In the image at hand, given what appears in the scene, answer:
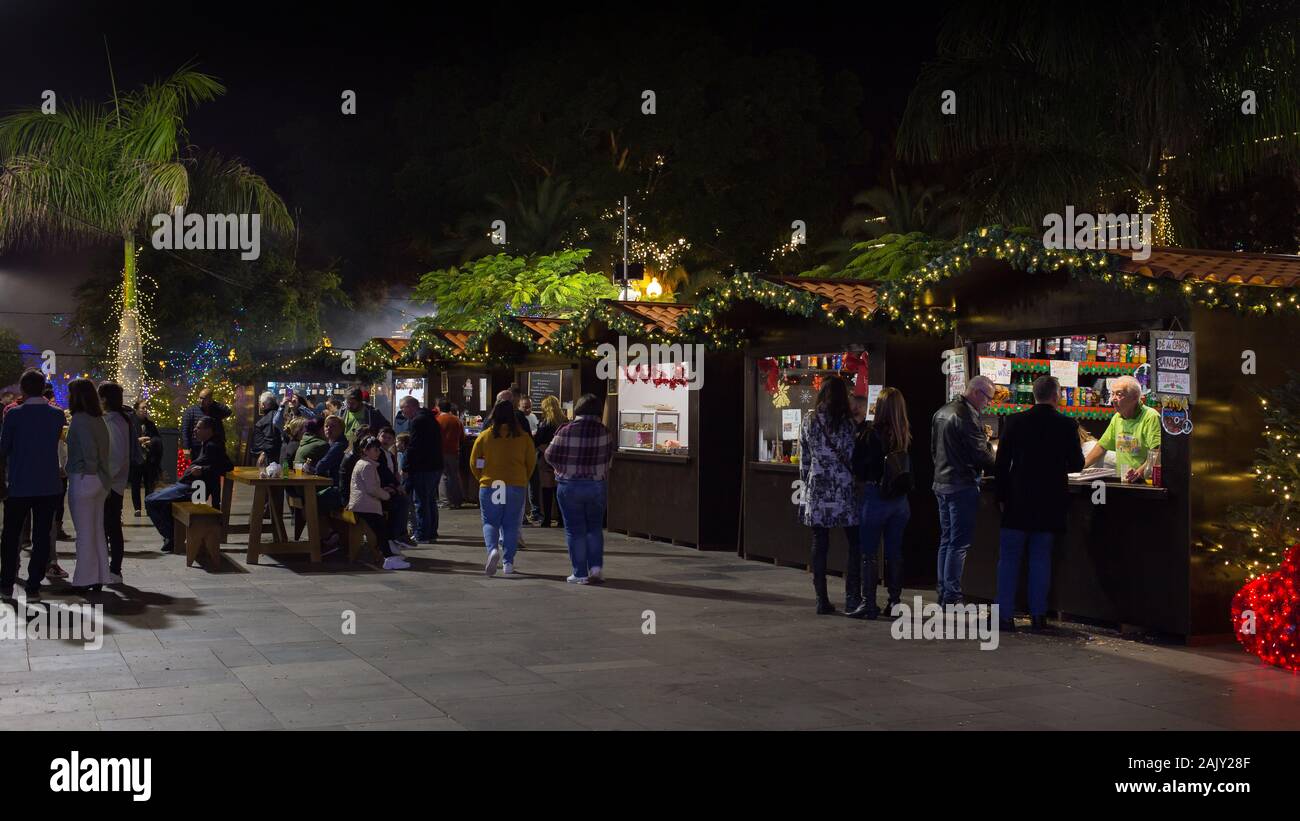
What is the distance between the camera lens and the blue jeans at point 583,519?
11.6m

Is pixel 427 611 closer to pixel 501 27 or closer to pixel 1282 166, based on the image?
pixel 1282 166

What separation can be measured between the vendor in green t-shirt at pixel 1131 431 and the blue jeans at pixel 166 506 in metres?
9.57

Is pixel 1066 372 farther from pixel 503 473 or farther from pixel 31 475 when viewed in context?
pixel 31 475

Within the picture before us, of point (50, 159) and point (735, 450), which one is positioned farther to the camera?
point (50, 159)

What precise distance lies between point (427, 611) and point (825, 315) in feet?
14.4

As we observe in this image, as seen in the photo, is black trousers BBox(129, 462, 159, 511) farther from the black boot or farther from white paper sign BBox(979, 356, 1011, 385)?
white paper sign BBox(979, 356, 1011, 385)

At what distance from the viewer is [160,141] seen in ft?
82.7

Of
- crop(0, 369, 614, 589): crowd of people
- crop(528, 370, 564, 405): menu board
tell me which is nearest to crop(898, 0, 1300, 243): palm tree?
crop(528, 370, 564, 405): menu board

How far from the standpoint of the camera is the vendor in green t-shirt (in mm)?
9453

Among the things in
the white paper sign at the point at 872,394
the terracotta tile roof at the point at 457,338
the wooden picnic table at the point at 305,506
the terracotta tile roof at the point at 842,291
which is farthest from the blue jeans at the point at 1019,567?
the terracotta tile roof at the point at 457,338

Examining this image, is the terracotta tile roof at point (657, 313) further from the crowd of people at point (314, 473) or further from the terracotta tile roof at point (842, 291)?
the terracotta tile roof at point (842, 291)

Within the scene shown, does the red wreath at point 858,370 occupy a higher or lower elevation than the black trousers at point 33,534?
higher

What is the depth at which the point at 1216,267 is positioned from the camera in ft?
30.6

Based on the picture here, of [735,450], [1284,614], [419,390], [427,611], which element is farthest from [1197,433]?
[419,390]
